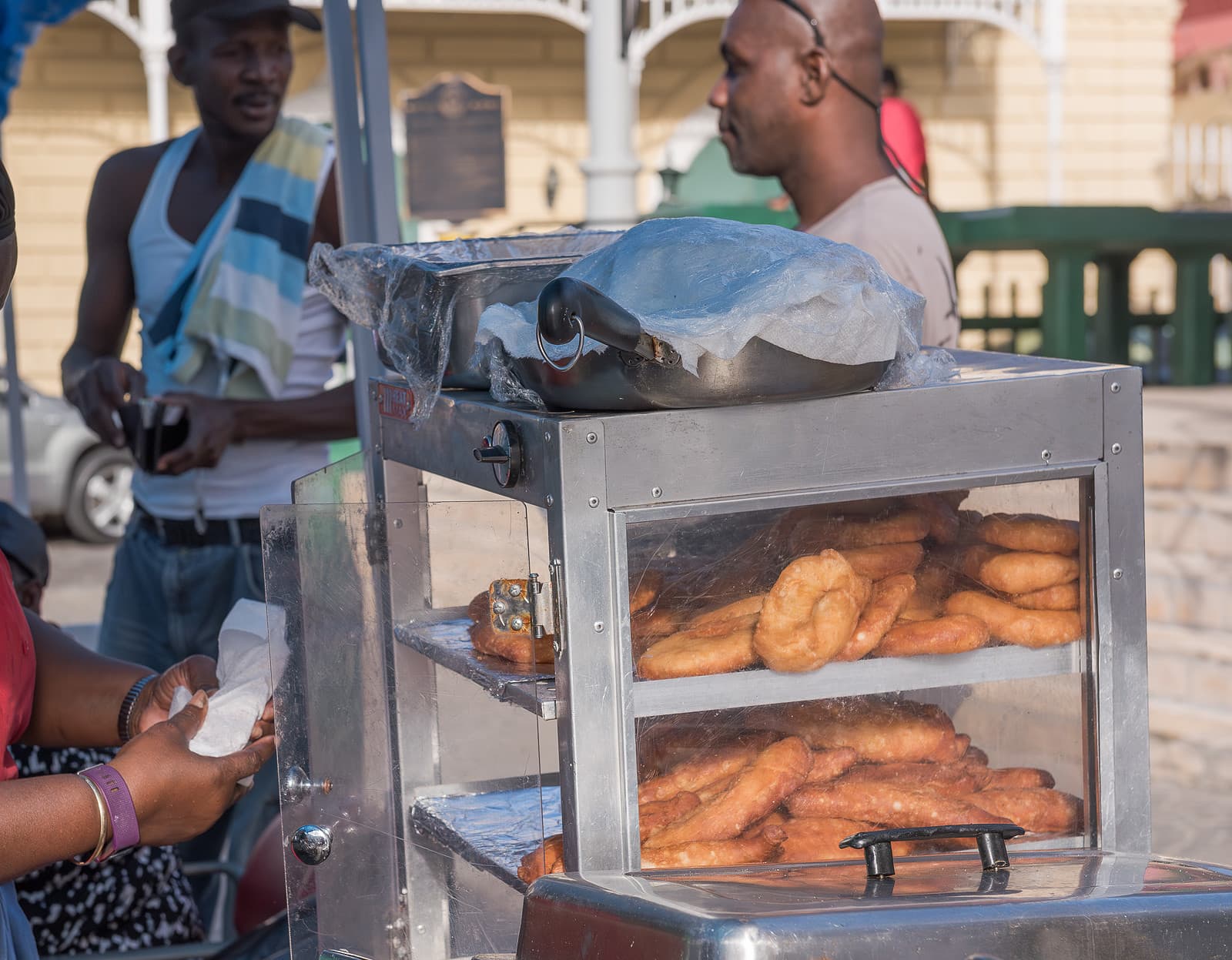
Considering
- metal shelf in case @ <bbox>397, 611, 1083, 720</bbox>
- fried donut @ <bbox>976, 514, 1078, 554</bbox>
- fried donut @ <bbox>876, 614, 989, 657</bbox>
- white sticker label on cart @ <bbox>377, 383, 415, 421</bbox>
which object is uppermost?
white sticker label on cart @ <bbox>377, 383, 415, 421</bbox>

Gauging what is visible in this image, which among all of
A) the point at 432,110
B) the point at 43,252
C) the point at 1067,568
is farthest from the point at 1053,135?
the point at 1067,568

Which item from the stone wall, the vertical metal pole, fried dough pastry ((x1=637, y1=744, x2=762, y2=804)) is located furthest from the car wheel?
fried dough pastry ((x1=637, y1=744, x2=762, y2=804))

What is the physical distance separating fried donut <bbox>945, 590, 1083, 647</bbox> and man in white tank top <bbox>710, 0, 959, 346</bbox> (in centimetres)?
94

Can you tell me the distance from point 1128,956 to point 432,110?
12.9 m

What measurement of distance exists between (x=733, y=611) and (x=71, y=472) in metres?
9.05

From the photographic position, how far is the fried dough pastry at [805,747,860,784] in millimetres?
1527

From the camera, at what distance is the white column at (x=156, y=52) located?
12.8m

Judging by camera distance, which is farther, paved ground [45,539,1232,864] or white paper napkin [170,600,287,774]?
paved ground [45,539,1232,864]

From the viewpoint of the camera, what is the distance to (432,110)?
43.7 ft

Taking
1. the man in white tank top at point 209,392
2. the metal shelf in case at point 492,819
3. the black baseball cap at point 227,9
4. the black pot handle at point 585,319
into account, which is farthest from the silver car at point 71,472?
the black pot handle at point 585,319

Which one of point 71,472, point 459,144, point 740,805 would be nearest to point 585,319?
point 740,805

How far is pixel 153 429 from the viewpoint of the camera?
111 inches

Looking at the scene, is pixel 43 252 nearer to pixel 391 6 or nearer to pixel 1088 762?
pixel 391 6

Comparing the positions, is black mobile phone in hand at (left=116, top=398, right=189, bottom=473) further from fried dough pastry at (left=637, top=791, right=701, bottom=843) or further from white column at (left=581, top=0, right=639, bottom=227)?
white column at (left=581, top=0, right=639, bottom=227)
